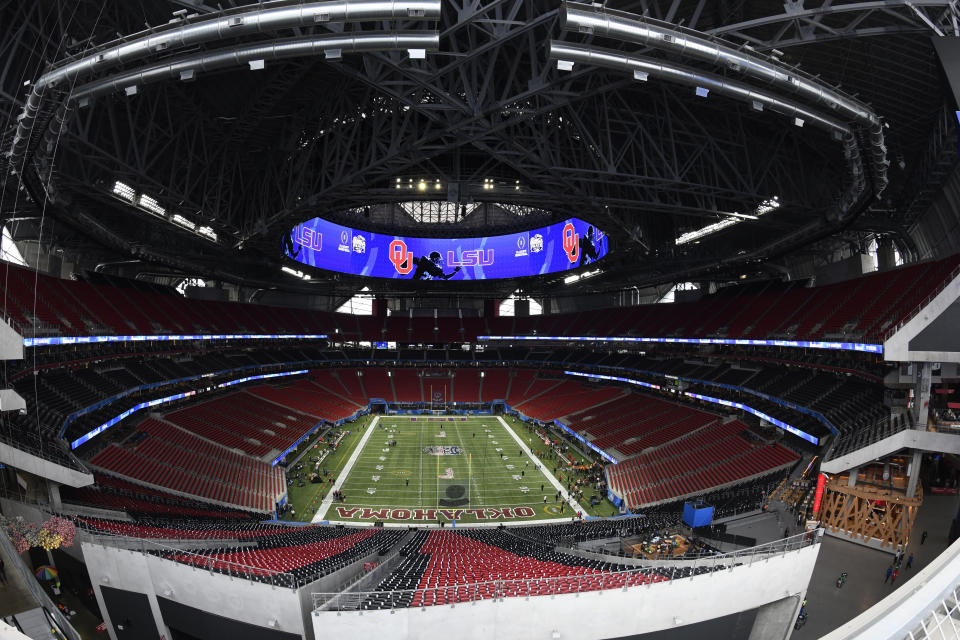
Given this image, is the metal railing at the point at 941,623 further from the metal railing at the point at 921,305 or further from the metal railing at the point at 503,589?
the metal railing at the point at 921,305

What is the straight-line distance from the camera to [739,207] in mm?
27953

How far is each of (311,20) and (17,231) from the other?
→ 28760 mm

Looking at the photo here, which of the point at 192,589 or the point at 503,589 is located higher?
the point at 503,589

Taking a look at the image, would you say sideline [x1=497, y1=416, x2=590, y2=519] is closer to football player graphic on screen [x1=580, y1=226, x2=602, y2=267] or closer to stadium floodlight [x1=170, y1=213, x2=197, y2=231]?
football player graphic on screen [x1=580, y1=226, x2=602, y2=267]

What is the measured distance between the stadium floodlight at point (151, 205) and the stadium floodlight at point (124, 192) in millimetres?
387

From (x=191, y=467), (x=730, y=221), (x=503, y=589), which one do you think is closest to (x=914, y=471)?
(x=503, y=589)

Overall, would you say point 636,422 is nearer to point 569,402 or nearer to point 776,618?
point 569,402

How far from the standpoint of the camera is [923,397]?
17156mm

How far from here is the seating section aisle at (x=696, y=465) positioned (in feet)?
83.9

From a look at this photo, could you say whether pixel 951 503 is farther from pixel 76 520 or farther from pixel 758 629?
pixel 76 520

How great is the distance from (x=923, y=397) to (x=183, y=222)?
37.9 m

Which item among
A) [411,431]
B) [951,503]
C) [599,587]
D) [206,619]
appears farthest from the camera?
[411,431]

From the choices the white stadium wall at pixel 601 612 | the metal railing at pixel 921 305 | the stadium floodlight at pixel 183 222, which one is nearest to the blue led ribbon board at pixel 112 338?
the stadium floodlight at pixel 183 222

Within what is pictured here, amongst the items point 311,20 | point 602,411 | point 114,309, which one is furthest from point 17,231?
point 602,411
